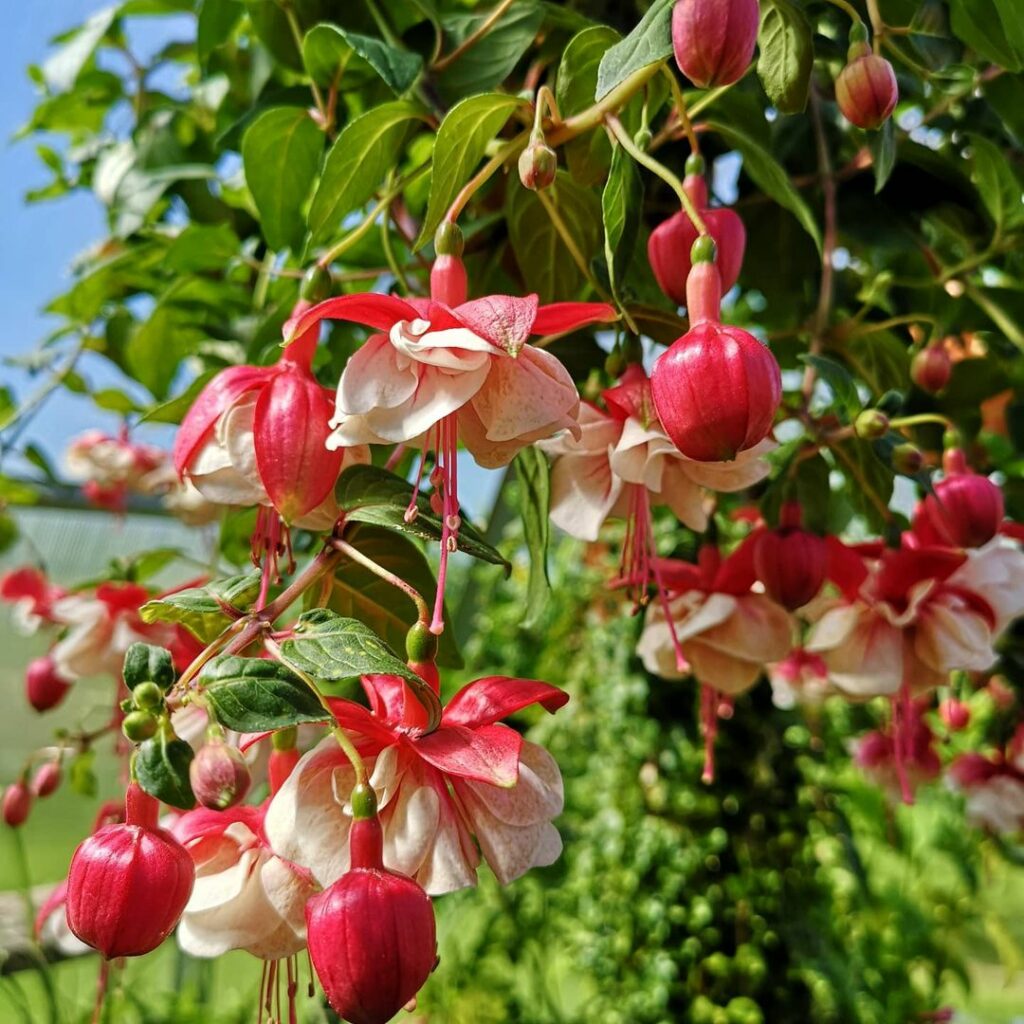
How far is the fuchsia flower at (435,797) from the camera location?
28 cm

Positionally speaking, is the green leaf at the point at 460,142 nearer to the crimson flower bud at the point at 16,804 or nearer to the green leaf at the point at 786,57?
the green leaf at the point at 786,57

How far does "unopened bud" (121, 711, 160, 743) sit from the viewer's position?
0.26 metres

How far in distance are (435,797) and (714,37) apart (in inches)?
8.8

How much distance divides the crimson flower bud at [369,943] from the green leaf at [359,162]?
25 centimetres

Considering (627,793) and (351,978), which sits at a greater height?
(351,978)

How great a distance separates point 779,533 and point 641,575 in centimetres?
7

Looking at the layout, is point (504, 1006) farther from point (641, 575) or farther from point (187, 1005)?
point (641, 575)

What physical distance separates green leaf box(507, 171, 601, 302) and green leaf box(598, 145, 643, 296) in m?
0.06

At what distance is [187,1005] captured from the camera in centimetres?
138

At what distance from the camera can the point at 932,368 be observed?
0.53 meters

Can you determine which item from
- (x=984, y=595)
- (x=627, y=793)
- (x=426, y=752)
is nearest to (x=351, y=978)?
(x=426, y=752)

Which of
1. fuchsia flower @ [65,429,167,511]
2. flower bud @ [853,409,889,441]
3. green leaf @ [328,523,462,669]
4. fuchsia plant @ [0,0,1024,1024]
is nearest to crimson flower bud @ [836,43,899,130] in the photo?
fuchsia plant @ [0,0,1024,1024]

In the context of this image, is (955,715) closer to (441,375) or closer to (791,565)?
(791,565)

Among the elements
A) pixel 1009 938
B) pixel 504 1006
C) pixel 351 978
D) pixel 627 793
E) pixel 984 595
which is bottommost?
pixel 1009 938
